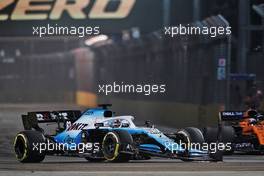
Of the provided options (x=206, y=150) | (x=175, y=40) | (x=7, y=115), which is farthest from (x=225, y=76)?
(x=206, y=150)

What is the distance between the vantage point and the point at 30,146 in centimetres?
2023

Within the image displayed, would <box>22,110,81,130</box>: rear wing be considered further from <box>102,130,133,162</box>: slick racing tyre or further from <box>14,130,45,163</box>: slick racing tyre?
<box>102,130,133,162</box>: slick racing tyre

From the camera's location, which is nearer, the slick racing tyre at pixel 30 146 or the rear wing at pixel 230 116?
the slick racing tyre at pixel 30 146

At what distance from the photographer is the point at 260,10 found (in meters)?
28.6

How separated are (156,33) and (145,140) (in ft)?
30.7

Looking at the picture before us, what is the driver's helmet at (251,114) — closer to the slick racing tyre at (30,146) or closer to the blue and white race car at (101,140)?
the blue and white race car at (101,140)

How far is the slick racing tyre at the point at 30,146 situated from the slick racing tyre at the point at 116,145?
50.8 inches

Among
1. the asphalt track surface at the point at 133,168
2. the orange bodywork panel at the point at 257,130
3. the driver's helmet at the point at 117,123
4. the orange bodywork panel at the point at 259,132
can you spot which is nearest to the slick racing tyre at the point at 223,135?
the orange bodywork panel at the point at 257,130

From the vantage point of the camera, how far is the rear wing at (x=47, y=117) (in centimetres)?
2075

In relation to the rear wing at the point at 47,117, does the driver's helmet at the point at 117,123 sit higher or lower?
lower

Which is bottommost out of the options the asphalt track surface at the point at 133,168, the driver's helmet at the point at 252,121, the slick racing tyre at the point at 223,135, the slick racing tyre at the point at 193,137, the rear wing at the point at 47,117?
the asphalt track surface at the point at 133,168

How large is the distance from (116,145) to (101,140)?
34.4 inches

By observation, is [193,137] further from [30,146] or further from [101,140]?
[30,146]

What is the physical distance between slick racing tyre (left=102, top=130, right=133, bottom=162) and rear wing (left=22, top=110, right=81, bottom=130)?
1059 mm
